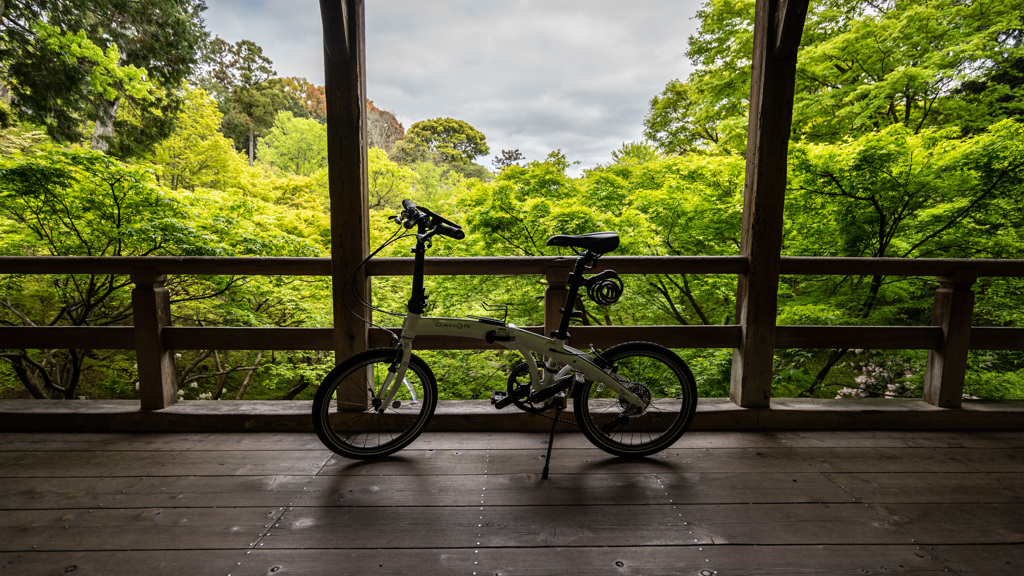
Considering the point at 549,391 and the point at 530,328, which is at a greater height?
the point at 530,328

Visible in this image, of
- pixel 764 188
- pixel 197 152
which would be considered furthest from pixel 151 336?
pixel 197 152

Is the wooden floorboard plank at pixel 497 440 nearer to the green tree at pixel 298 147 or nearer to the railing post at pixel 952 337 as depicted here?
the railing post at pixel 952 337

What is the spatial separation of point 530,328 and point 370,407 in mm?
939

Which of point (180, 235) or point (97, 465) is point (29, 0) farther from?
point (97, 465)

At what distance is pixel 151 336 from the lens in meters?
2.30

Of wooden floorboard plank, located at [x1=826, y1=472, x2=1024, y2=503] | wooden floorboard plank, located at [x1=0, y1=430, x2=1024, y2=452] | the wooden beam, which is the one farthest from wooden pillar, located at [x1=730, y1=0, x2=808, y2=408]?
wooden floorboard plank, located at [x1=826, y1=472, x2=1024, y2=503]

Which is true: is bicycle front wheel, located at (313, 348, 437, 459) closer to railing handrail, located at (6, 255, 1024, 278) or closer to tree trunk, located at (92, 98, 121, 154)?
railing handrail, located at (6, 255, 1024, 278)

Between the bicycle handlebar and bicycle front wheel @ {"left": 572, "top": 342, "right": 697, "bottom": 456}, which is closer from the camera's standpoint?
the bicycle handlebar

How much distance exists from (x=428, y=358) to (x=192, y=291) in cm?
289

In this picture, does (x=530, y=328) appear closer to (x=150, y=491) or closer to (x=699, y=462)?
(x=699, y=462)

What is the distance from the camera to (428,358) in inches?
182

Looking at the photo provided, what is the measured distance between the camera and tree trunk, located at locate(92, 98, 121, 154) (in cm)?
579

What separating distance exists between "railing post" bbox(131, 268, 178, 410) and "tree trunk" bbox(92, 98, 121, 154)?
5.19 meters

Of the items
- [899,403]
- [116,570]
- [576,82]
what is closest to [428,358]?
[116,570]
